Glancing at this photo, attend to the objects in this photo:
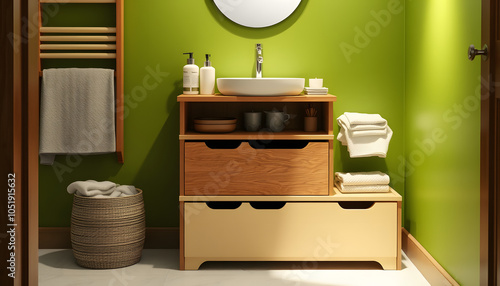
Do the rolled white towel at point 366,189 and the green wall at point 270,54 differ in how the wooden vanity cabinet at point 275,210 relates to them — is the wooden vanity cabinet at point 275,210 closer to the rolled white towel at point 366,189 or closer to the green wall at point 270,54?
the rolled white towel at point 366,189

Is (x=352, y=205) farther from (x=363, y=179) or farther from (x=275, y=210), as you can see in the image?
(x=275, y=210)

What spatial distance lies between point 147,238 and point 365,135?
1.32m

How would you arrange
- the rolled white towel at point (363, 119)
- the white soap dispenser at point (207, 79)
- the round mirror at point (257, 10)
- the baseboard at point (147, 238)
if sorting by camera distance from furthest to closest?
1. the baseboard at point (147, 238)
2. the round mirror at point (257, 10)
3. the white soap dispenser at point (207, 79)
4. the rolled white towel at point (363, 119)

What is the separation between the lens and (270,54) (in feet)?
10.5

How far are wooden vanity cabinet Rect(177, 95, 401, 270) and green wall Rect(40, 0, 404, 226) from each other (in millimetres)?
374

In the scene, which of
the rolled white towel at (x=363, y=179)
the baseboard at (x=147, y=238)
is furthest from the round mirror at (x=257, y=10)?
the baseboard at (x=147, y=238)

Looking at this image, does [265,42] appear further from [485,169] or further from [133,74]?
[485,169]

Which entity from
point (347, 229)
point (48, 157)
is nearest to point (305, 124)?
point (347, 229)

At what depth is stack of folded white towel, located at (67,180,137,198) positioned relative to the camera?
2.91 m

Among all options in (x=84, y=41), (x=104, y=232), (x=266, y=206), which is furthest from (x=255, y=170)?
(x=84, y=41)

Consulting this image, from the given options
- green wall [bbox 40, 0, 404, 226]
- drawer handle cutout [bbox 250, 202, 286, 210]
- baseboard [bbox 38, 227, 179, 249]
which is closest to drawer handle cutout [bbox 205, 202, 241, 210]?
drawer handle cutout [bbox 250, 202, 286, 210]

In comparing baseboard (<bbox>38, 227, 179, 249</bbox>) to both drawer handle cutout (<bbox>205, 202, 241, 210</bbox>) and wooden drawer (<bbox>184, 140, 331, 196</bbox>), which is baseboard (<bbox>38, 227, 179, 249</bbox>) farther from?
wooden drawer (<bbox>184, 140, 331, 196</bbox>)

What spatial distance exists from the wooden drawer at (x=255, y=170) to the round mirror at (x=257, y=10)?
0.73m

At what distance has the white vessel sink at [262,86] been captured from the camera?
279 centimetres
